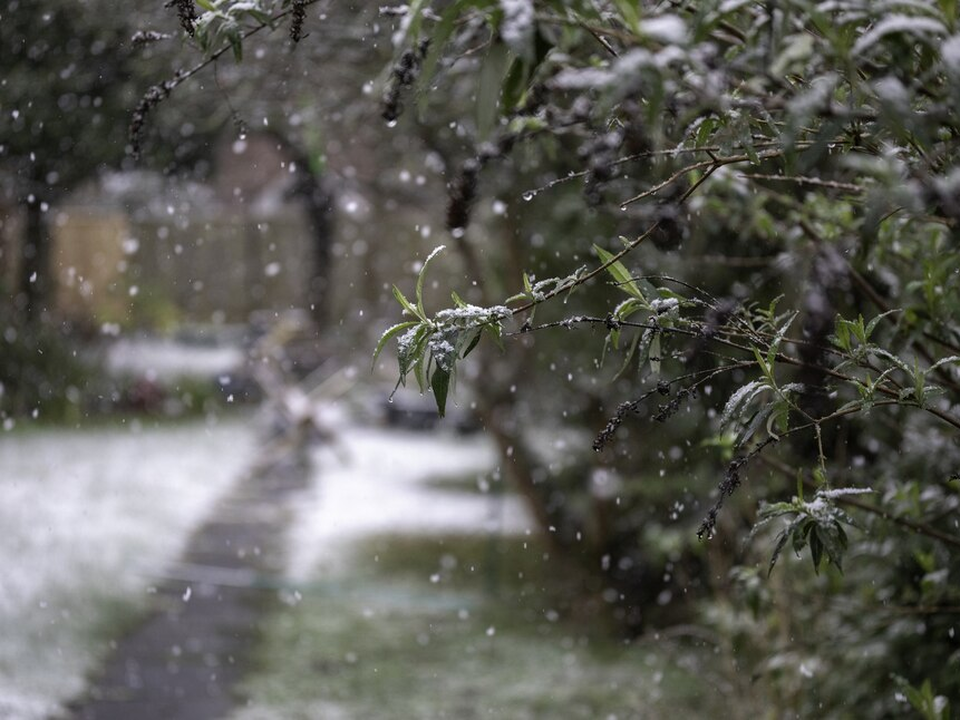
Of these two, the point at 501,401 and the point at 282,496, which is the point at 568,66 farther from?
the point at 282,496

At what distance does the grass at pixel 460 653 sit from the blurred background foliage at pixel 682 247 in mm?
238

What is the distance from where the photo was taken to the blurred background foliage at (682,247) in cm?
101

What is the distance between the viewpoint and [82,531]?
219 inches

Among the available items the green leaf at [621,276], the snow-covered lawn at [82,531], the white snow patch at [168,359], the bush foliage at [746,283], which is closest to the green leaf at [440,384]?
the bush foliage at [746,283]

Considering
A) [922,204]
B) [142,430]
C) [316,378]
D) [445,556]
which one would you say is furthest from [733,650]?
[316,378]

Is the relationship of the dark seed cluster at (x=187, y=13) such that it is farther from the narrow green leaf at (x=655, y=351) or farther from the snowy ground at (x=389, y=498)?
the snowy ground at (x=389, y=498)

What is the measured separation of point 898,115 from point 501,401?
432 centimetres

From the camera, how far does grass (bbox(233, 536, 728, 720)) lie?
3791 mm

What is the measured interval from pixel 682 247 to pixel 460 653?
2048 millimetres

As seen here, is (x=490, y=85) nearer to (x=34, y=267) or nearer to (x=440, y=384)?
(x=440, y=384)

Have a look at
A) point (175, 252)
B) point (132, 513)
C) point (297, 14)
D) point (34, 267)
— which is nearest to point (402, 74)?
point (297, 14)

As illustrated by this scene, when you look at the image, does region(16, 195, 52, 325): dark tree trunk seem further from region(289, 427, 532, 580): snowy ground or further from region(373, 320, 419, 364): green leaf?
region(373, 320, 419, 364): green leaf

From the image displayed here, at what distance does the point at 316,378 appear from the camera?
32.8ft

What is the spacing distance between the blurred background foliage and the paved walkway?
1459 mm
